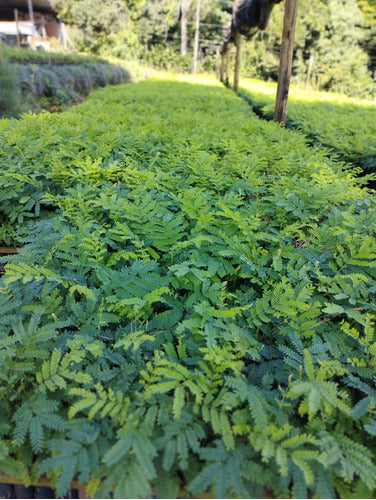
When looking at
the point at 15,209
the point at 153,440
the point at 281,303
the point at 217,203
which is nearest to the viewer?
the point at 153,440

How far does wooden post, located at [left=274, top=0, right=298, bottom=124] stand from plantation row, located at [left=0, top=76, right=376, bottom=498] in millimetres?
4374

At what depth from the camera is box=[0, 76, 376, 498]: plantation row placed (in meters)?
1.25

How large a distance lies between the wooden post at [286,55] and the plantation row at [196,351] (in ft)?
14.4

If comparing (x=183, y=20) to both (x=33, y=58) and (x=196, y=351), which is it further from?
(x=196, y=351)

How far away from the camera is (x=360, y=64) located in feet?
104

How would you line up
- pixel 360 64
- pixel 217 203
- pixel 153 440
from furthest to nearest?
pixel 360 64 < pixel 217 203 < pixel 153 440

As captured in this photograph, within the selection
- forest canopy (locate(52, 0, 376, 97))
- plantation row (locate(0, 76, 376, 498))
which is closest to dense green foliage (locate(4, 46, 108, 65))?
plantation row (locate(0, 76, 376, 498))

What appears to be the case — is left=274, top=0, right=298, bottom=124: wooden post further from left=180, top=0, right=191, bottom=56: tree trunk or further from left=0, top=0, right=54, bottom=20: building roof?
left=180, top=0, right=191, bottom=56: tree trunk

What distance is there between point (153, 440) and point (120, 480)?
0.17 meters

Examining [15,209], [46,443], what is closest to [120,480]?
[46,443]

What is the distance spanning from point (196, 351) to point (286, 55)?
6.43m

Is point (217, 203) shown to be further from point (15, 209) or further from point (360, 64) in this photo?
point (360, 64)

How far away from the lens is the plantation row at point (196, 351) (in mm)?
1253

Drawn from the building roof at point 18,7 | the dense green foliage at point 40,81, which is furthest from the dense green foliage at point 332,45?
the dense green foliage at point 40,81
